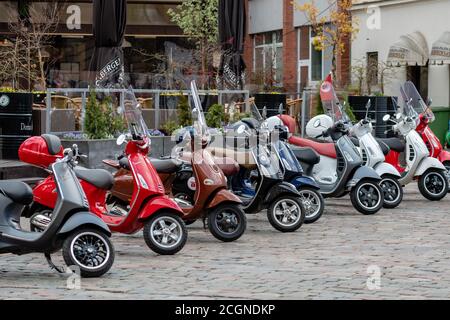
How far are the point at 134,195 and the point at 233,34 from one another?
35.5ft

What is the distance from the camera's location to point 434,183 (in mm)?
14891

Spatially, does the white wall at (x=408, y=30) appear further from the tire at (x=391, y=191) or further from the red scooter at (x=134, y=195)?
the red scooter at (x=134, y=195)

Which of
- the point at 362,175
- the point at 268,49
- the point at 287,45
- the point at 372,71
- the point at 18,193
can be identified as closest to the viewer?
the point at 18,193

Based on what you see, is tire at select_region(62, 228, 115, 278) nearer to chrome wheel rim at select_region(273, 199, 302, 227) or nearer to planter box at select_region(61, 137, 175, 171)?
chrome wheel rim at select_region(273, 199, 302, 227)

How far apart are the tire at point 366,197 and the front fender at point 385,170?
55 centimetres

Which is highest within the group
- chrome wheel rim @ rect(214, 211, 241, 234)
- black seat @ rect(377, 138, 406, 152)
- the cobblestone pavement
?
black seat @ rect(377, 138, 406, 152)

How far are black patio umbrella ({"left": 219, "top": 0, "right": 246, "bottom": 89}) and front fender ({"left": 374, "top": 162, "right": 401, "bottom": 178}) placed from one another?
651cm

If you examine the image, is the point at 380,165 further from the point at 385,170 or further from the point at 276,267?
the point at 276,267

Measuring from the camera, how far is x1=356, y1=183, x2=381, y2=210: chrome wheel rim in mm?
13297

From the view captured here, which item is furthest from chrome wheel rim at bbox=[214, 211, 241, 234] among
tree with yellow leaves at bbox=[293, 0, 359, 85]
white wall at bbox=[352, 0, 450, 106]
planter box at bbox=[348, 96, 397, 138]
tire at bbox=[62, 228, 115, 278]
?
tree with yellow leaves at bbox=[293, 0, 359, 85]

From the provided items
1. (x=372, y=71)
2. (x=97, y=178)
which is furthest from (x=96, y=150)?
(x=372, y=71)

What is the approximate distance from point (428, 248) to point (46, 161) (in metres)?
3.82

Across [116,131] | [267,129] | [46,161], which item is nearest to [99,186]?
[46,161]
